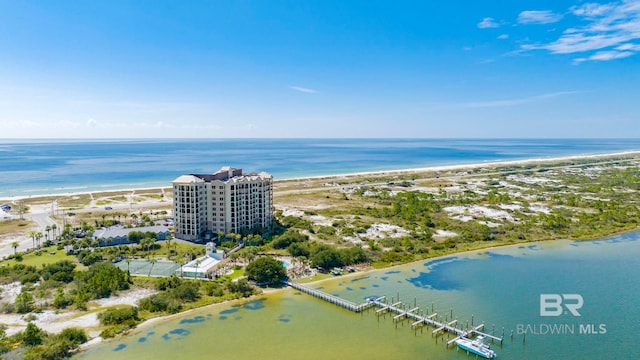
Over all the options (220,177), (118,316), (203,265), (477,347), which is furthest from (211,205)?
(477,347)

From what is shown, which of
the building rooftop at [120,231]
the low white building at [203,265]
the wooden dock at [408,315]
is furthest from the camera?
the building rooftop at [120,231]

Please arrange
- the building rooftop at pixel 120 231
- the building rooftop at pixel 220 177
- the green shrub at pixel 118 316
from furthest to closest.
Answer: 1. the building rooftop at pixel 220 177
2. the building rooftop at pixel 120 231
3. the green shrub at pixel 118 316

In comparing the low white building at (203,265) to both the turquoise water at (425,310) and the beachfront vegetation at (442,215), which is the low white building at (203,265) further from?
the beachfront vegetation at (442,215)

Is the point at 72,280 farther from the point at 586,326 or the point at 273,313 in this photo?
the point at 586,326

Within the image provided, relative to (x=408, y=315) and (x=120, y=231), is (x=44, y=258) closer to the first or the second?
(x=120, y=231)

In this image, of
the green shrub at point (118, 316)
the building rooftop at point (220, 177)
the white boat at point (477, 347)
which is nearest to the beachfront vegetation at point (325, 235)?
the green shrub at point (118, 316)

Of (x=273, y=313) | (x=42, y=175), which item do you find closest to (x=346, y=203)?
(x=273, y=313)
